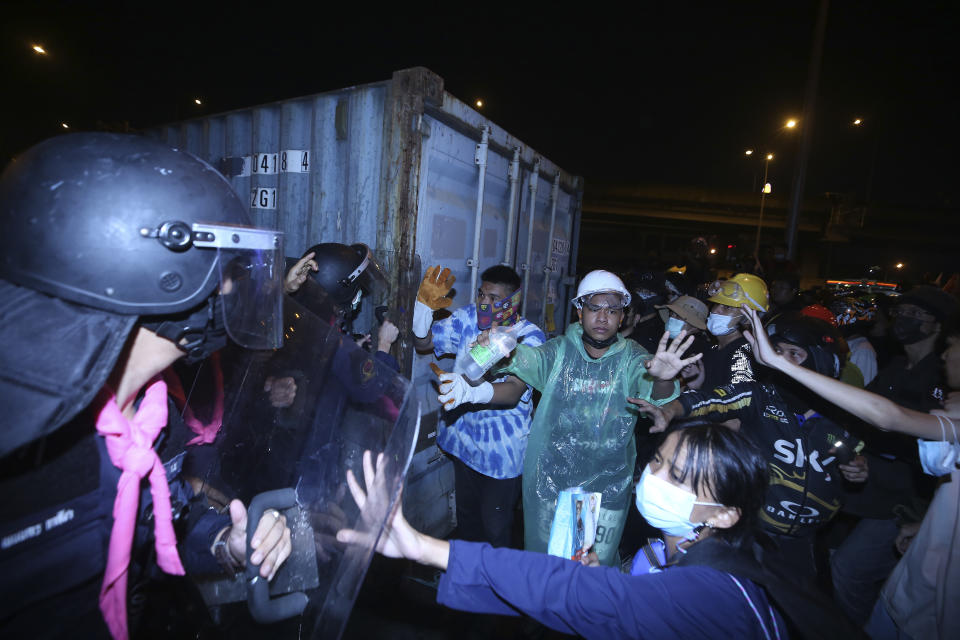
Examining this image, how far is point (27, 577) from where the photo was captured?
36.4 inches

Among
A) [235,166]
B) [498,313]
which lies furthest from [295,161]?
[498,313]

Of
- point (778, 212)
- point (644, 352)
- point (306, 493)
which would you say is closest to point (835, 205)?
point (778, 212)

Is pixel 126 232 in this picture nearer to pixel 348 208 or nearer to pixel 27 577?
pixel 27 577

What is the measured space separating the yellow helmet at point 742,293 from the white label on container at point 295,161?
3.66 meters

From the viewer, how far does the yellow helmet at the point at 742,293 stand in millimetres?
3506

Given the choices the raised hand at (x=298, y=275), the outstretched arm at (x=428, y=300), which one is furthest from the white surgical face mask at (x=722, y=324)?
the raised hand at (x=298, y=275)

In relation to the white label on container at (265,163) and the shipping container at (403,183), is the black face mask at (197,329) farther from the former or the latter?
the white label on container at (265,163)

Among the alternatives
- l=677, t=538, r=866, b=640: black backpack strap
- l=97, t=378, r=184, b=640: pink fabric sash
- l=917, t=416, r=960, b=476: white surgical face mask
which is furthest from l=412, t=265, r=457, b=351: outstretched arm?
l=917, t=416, r=960, b=476: white surgical face mask

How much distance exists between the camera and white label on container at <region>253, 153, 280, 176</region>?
3900 mm

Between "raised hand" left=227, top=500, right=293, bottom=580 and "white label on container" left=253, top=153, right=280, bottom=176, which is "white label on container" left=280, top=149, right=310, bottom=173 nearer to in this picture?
"white label on container" left=253, top=153, right=280, bottom=176

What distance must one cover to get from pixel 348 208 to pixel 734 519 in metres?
3.15

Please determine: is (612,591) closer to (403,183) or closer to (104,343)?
(104,343)

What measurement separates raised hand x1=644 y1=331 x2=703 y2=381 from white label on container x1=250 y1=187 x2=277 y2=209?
137 inches

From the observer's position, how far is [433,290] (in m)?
3.24
